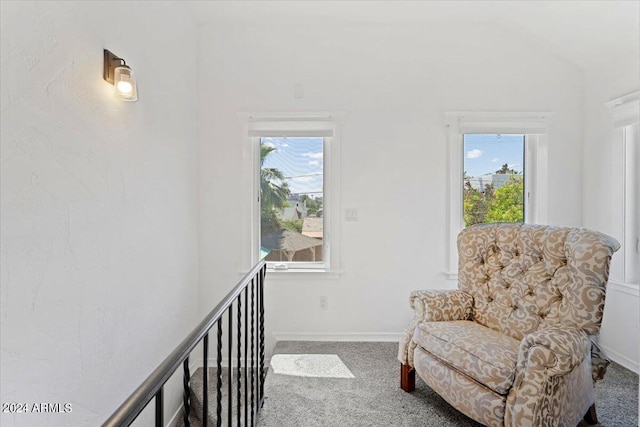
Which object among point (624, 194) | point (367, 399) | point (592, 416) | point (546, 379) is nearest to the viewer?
point (546, 379)

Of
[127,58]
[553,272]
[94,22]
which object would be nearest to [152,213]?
[127,58]

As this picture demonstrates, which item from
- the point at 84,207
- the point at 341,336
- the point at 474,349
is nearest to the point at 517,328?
the point at 474,349

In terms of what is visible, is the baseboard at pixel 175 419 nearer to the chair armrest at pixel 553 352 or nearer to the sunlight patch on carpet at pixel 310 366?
Result: the sunlight patch on carpet at pixel 310 366

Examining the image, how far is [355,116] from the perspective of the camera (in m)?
2.91

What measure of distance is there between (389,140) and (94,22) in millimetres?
2104

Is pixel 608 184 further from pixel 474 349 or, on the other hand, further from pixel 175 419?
pixel 175 419

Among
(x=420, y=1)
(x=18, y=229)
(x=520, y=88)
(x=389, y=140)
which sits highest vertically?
(x=420, y=1)

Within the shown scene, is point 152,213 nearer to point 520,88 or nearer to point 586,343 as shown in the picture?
point 586,343

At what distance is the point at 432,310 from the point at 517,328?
0.45 metres

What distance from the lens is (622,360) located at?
2.46m

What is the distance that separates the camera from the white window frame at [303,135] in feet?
9.50

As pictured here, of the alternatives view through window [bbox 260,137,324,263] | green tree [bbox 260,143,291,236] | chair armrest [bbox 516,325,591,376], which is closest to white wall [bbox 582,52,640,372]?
chair armrest [bbox 516,325,591,376]

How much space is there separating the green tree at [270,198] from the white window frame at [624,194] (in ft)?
8.29

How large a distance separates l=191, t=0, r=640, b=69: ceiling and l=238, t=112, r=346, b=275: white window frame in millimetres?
784
